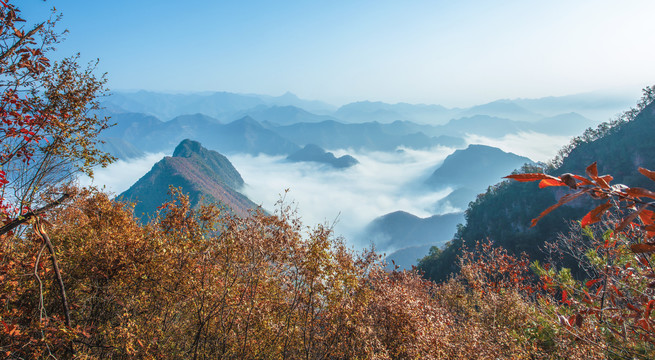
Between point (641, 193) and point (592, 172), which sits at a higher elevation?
point (592, 172)

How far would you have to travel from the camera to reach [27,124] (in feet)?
16.1

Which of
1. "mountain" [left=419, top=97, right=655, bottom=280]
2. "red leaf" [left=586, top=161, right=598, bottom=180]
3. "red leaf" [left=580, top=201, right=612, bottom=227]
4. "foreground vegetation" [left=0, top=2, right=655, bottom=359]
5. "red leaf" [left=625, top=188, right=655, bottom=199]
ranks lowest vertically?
"mountain" [left=419, top=97, right=655, bottom=280]

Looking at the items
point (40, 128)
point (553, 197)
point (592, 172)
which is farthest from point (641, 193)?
point (553, 197)

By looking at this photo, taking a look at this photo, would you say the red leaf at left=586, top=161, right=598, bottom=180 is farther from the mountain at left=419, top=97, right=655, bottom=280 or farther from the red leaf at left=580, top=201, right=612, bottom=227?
the mountain at left=419, top=97, right=655, bottom=280

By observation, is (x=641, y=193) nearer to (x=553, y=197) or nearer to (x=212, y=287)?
(x=212, y=287)

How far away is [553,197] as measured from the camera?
73.4 meters

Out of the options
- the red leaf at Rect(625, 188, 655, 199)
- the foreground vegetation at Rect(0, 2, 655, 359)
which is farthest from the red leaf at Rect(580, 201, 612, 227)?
the foreground vegetation at Rect(0, 2, 655, 359)

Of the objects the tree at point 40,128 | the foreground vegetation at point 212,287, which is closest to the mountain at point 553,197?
the foreground vegetation at point 212,287

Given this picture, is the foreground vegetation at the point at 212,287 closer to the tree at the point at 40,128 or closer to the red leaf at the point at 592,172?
the tree at the point at 40,128

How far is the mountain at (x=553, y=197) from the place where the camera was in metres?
63.5

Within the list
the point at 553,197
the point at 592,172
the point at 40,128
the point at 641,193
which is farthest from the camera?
the point at 553,197

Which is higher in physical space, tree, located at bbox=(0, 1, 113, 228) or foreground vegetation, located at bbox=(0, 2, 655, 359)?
tree, located at bbox=(0, 1, 113, 228)

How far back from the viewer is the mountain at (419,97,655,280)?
208 ft

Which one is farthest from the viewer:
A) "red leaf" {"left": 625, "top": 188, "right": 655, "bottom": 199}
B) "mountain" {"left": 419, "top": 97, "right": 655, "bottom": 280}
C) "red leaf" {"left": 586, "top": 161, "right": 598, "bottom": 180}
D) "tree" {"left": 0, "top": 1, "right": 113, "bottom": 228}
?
"mountain" {"left": 419, "top": 97, "right": 655, "bottom": 280}
